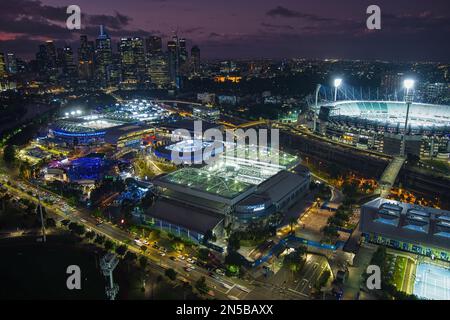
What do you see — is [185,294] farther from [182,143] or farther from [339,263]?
[182,143]

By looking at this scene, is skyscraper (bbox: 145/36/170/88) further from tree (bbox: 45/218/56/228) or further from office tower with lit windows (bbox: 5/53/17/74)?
tree (bbox: 45/218/56/228)

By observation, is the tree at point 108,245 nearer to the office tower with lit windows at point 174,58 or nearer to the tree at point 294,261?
the tree at point 294,261

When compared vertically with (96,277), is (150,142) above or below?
above

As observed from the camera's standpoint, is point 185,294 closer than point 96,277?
Yes

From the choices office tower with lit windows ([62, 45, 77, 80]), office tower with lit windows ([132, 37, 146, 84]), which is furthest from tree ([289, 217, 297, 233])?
office tower with lit windows ([62, 45, 77, 80])
